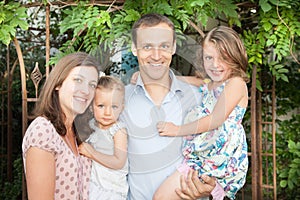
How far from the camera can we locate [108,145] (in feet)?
5.12

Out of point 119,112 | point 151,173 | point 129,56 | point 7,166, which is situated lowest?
point 7,166

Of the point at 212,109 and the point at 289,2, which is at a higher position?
the point at 289,2

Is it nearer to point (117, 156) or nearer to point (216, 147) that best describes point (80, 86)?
point (117, 156)

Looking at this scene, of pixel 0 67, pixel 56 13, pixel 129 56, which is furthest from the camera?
pixel 0 67

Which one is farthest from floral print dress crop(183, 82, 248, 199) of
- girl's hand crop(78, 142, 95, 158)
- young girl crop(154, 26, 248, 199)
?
girl's hand crop(78, 142, 95, 158)

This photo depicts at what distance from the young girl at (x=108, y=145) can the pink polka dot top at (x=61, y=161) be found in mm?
36

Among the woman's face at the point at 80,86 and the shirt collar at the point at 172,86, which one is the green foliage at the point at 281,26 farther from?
the woman's face at the point at 80,86

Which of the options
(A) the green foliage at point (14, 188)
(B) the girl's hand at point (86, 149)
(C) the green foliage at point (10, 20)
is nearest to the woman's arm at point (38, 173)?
(B) the girl's hand at point (86, 149)

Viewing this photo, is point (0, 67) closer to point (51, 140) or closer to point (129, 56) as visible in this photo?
point (129, 56)

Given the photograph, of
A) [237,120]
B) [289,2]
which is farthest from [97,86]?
[289,2]

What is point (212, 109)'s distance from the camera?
5.17 feet

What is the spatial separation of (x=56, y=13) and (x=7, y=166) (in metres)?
1.25

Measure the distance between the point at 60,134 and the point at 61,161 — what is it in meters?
0.09

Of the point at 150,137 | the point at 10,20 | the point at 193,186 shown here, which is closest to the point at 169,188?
the point at 193,186
